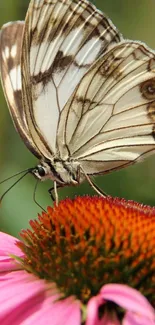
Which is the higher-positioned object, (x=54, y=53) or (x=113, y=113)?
(x=54, y=53)

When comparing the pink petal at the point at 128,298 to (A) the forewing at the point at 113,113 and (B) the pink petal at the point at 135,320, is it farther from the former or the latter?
(A) the forewing at the point at 113,113

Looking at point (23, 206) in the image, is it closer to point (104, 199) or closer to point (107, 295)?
point (104, 199)

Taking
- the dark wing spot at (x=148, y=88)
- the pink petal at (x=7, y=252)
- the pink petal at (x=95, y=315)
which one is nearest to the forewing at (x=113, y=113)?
the dark wing spot at (x=148, y=88)

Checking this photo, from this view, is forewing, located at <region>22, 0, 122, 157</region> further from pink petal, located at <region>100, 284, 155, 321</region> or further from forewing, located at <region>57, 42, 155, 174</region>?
pink petal, located at <region>100, 284, 155, 321</region>

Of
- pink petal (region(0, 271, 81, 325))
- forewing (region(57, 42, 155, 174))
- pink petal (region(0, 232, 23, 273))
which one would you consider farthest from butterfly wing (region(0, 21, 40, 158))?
pink petal (region(0, 271, 81, 325))

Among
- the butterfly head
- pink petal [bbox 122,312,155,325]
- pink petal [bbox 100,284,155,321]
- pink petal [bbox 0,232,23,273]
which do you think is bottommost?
pink petal [bbox 122,312,155,325]

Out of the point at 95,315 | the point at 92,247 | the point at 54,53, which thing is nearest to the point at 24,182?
the point at 54,53

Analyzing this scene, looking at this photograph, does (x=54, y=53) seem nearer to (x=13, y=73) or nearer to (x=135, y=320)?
(x=13, y=73)
